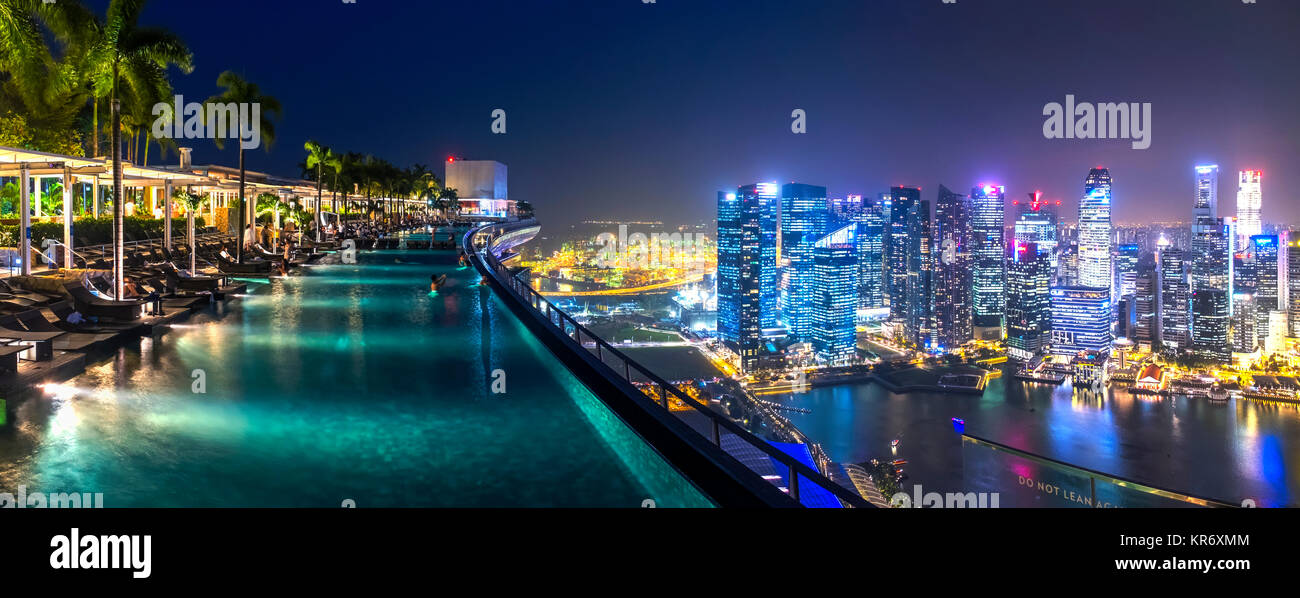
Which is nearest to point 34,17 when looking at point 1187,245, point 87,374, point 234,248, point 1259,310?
point 87,374

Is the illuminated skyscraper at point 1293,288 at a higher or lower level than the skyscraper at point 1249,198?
lower

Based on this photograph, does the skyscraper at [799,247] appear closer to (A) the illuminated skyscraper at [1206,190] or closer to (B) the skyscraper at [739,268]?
(B) the skyscraper at [739,268]

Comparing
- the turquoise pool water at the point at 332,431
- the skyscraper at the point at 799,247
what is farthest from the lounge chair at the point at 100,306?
the skyscraper at the point at 799,247

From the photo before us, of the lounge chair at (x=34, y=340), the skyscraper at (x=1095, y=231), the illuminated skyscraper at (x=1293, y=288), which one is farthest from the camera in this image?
the skyscraper at (x=1095, y=231)

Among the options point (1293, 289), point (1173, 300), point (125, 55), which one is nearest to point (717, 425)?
point (125, 55)

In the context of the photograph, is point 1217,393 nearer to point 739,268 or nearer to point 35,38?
point 739,268

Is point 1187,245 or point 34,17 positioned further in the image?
point 1187,245
